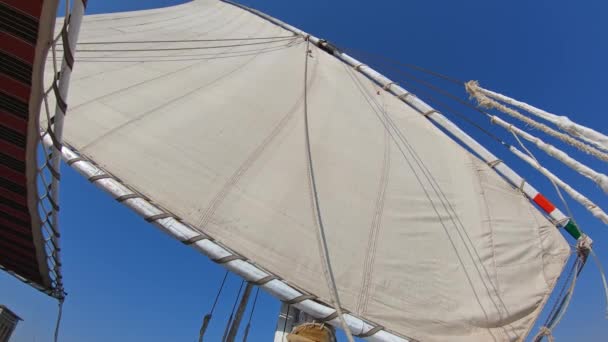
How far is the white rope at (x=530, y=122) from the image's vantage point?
2.54 meters

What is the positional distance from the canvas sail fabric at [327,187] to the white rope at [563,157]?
938 millimetres

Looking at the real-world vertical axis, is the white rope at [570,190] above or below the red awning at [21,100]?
above

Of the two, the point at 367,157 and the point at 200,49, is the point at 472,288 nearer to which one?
the point at 367,157

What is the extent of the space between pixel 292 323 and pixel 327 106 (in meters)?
3.67

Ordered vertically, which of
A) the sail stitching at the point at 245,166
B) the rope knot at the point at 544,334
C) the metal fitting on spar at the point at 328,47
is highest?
the metal fitting on spar at the point at 328,47

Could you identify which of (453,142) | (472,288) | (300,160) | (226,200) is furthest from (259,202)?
(453,142)

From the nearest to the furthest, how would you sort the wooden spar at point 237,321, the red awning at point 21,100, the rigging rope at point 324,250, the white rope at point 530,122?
1. the red awning at point 21,100
2. the rigging rope at point 324,250
3. the white rope at point 530,122
4. the wooden spar at point 237,321

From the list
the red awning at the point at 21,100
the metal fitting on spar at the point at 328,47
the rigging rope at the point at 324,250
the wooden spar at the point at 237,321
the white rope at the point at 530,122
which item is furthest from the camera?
the metal fitting on spar at the point at 328,47

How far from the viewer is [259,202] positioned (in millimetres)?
3066

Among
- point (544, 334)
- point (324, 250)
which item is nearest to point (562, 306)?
point (544, 334)

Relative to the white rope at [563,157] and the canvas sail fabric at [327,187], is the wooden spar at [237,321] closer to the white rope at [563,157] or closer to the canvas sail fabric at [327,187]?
the canvas sail fabric at [327,187]

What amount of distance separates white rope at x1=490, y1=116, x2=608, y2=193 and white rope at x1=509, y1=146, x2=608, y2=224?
0.44 meters

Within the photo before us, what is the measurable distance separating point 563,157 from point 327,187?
89.0 inches

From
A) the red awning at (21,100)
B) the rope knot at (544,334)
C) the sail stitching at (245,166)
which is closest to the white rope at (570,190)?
the rope knot at (544,334)
